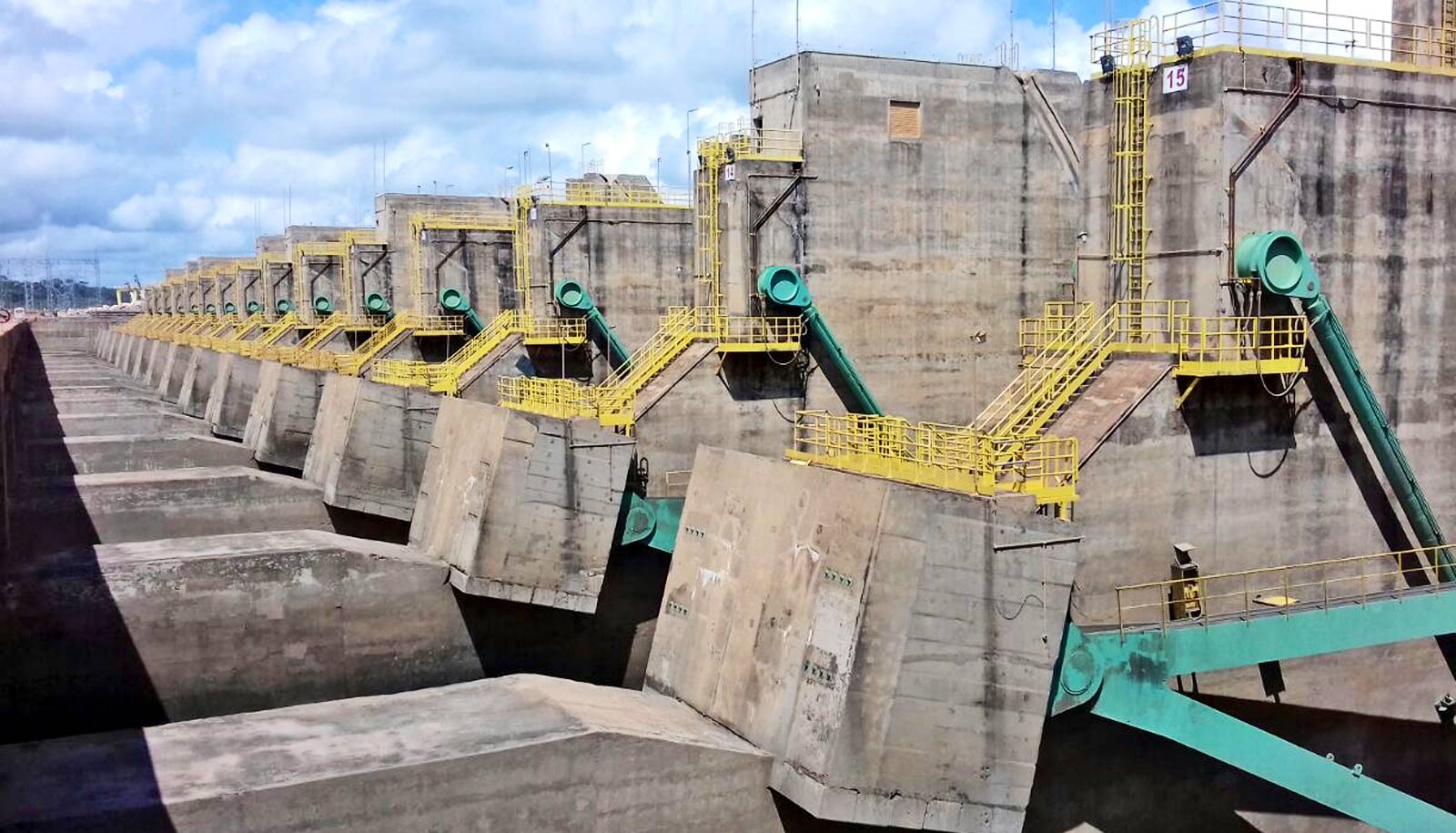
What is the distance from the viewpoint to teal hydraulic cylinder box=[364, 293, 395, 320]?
133 ft

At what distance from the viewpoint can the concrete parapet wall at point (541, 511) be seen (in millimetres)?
19469

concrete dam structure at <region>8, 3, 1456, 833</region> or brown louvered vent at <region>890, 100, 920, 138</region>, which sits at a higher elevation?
brown louvered vent at <region>890, 100, 920, 138</region>

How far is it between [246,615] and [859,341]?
10.9 m

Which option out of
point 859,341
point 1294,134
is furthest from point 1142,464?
point 859,341

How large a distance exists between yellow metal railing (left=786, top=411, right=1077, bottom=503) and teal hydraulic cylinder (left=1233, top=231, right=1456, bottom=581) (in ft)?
12.7

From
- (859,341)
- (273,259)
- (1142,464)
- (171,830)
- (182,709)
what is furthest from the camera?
(273,259)

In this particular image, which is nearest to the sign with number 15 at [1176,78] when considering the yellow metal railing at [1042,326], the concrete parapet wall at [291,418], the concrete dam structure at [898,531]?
the concrete dam structure at [898,531]

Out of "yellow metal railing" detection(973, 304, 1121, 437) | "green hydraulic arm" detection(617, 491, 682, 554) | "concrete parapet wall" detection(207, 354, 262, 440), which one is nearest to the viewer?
"yellow metal railing" detection(973, 304, 1121, 437)

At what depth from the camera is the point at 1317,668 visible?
1716 centimetres

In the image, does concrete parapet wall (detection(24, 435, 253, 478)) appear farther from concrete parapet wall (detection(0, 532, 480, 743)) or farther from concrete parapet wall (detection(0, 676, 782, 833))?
concrete parapet wall (detection(0, 676, 782, 833))

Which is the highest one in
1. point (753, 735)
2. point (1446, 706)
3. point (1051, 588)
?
point (1051, 588)

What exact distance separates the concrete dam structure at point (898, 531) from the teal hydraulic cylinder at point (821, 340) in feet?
0.29

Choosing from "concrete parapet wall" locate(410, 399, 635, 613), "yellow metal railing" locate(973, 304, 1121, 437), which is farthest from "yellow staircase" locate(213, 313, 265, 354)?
"yellow metal railing" locate(973, 304, 1121, 437)

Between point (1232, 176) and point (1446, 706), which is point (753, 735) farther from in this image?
point (1446, 706)
